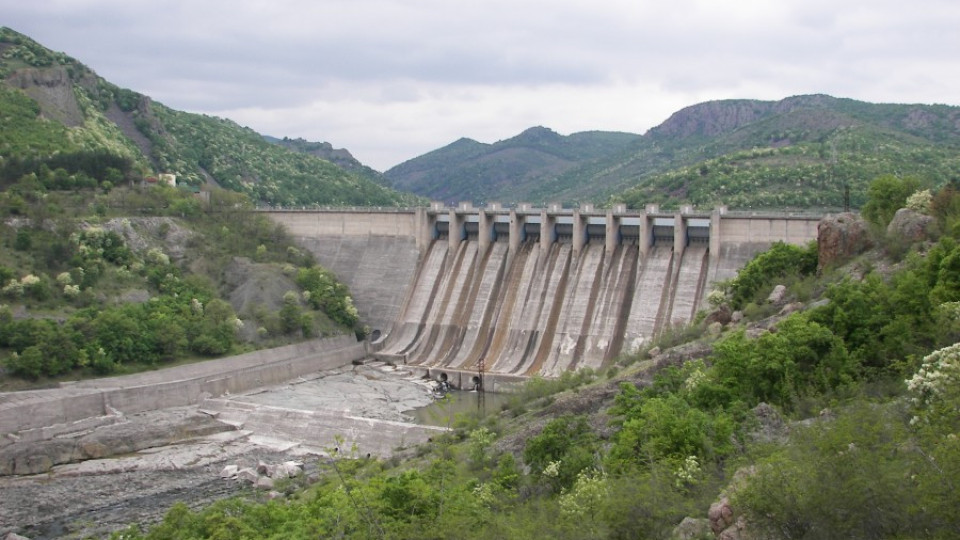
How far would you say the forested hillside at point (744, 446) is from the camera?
15.0 meters

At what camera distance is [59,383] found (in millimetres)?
43969

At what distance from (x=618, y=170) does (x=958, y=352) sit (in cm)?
12448

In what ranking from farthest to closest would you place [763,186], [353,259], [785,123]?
[785,123] < [763,186] < [353,259]

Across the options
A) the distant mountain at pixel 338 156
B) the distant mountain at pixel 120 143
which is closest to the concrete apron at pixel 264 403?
the distant mountain at pixel 120 143

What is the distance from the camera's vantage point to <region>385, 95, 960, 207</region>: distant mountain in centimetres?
7669

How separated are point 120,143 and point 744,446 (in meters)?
70.7

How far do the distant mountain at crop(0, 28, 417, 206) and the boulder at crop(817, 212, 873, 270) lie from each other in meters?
46.1

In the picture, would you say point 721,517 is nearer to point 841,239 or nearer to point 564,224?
point 841,239

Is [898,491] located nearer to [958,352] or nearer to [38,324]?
[958,352]

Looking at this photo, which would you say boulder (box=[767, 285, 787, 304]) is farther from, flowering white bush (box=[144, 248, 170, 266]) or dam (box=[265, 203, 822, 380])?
flowering white bush (box=[144, 248, 170, 266])

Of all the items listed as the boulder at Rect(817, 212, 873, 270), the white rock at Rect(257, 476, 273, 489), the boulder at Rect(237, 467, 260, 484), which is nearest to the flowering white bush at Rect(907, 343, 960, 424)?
the boulder at Rect(817, 212, 873, 270)

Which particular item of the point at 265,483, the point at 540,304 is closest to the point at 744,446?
the point at 265,483

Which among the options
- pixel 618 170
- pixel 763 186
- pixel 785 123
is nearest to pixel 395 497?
pixel 763 186

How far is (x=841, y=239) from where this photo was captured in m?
37.4
